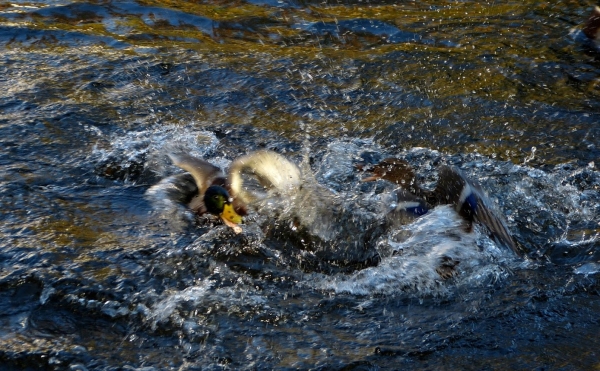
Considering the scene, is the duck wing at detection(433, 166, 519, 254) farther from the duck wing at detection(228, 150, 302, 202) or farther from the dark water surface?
the duck wing at detection(228, 150, 302, 202)

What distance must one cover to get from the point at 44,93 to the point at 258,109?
5.18 feet

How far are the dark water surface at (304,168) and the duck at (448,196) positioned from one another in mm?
98

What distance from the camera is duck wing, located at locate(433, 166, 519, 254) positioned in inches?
162

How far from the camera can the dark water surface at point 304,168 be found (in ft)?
11.0

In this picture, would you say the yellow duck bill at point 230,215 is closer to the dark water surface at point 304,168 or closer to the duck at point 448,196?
the dark water surface at point 304,168

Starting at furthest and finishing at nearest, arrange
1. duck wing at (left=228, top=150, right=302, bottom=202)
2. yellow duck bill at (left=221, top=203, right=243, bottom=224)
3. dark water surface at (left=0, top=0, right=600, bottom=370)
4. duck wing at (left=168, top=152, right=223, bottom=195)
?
1. duck wing at (left=168, top=152, right=223, bottom=195)
2. duck wing at (left=228, top=150, right=302, bottom=202)
3. yellow duck bill at (left=221, top=203, right=243, bottom=224)
4. dark water surface at (left=0, top=0, right=600, bottom=370)

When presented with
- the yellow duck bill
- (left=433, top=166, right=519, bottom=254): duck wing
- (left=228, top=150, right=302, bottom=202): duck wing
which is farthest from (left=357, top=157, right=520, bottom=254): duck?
the yellow duck bill

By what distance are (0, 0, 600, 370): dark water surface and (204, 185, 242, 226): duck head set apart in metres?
0.13

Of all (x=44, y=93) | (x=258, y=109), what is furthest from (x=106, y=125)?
(x=258, y=109)

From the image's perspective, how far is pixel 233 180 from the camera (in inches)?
187

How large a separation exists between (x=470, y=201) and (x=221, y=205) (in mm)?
1390

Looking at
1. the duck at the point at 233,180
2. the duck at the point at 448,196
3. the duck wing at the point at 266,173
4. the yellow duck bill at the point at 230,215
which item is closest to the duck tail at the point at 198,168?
the duck at the point at 233,180

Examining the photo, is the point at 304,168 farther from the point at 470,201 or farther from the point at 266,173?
the point at 470,201

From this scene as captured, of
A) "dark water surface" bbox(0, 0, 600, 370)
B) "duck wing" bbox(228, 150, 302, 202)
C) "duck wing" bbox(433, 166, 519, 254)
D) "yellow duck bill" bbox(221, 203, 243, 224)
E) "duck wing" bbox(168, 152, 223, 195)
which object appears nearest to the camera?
"dark water surface" bbox(0, 0, 600, 370)
